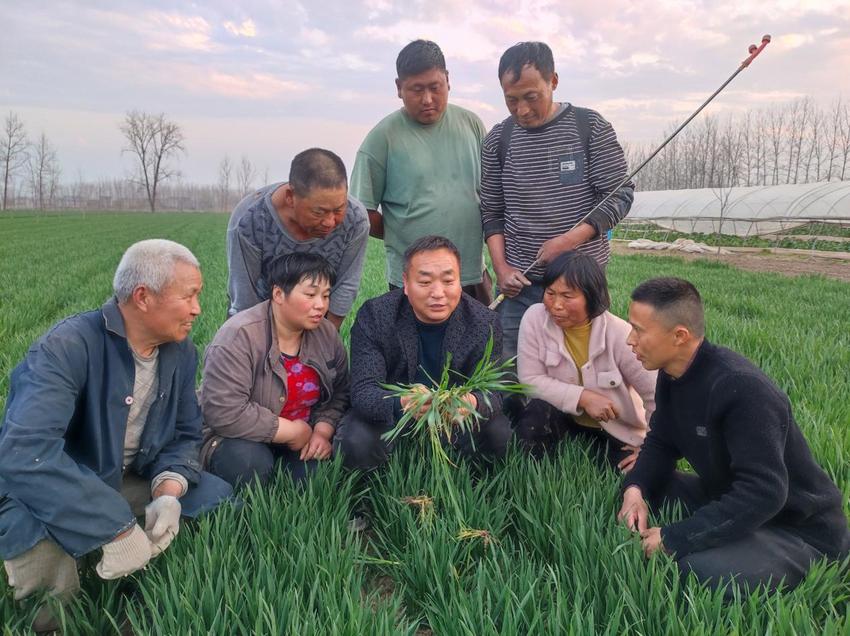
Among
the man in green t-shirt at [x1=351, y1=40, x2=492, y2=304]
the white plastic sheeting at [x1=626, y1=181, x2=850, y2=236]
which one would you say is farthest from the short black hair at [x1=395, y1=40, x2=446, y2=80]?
the white plastic sheeting at [x1=626, y1=181, x2=850, y2=236]

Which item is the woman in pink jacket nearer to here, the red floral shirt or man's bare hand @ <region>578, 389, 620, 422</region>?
man's bare hand @ <region>578, 389, 620, 422</region>

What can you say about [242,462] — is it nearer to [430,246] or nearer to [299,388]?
[299,388]

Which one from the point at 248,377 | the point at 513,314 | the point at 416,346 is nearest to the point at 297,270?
the point at 248,377

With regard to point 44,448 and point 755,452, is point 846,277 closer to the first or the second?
point 755,452

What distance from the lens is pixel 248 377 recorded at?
2.45 m

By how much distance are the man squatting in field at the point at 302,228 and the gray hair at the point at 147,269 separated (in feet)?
2.42

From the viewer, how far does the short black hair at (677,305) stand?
1.86 metres

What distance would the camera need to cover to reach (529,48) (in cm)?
281

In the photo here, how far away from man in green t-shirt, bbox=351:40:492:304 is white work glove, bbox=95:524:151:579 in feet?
6.67

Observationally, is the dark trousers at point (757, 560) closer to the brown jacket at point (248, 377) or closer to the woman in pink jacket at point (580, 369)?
the woman in pink jacket at point (580, 369)

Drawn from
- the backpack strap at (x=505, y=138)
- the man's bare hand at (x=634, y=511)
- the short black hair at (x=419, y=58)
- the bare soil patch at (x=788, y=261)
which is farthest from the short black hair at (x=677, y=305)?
the bare soil patch at (x=788, y=261)

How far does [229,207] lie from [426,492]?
10387cm

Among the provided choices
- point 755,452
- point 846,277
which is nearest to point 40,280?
point 755,452

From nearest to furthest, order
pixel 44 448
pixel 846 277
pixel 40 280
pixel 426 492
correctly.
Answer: pixel 44 448, pixel 426 492, pixel 40 280, pixel 846 277
